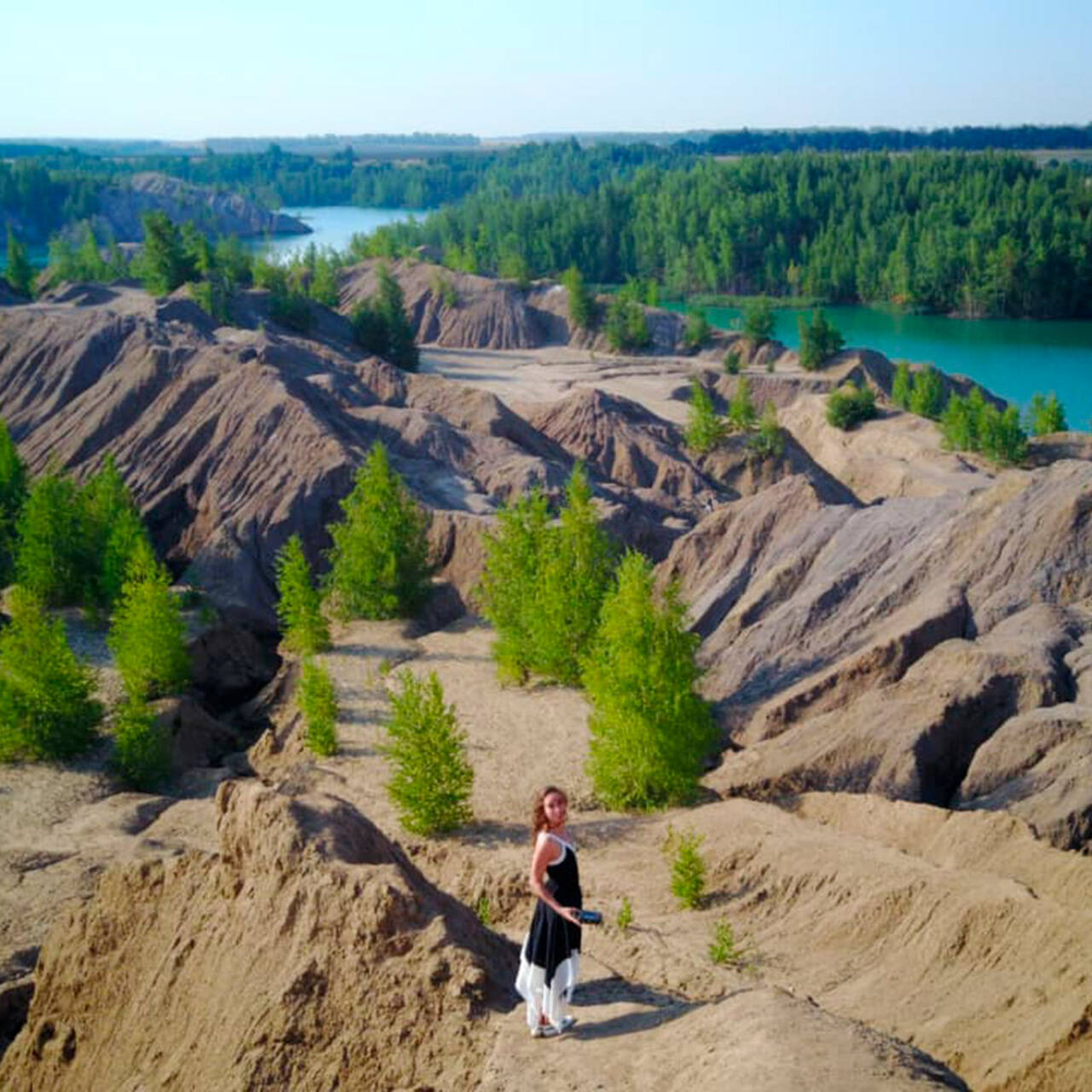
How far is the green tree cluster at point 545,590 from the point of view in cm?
2642

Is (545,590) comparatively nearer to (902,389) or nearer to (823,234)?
(902,389)

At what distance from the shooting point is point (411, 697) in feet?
67.3

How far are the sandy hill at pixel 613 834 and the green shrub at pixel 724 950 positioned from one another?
24 cm

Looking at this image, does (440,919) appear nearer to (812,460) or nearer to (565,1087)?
(565,1087)

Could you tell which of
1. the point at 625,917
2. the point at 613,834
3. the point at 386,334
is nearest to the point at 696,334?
the point at 386,334

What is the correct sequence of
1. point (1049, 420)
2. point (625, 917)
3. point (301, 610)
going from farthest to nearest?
point (1049, 420) < point (301, 610) < point (625, 917)

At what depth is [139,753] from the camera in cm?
2562

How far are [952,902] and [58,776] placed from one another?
17468 mm

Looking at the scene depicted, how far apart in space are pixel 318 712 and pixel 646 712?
7422mm

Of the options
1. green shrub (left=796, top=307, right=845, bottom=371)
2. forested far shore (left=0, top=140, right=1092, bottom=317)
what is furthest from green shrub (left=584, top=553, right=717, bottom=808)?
forested far shore (left=0, top=140, right=1092, bottom=317)

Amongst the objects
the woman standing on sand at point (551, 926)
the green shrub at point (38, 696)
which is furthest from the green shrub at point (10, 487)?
the woman standing on sand at point (551, 926)

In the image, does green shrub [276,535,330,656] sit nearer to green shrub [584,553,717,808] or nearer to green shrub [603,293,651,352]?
green shrub [584,553,717,808]

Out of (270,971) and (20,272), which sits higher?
(20,272)

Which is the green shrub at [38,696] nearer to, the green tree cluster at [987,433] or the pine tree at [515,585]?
the pine tree at [515,585]
